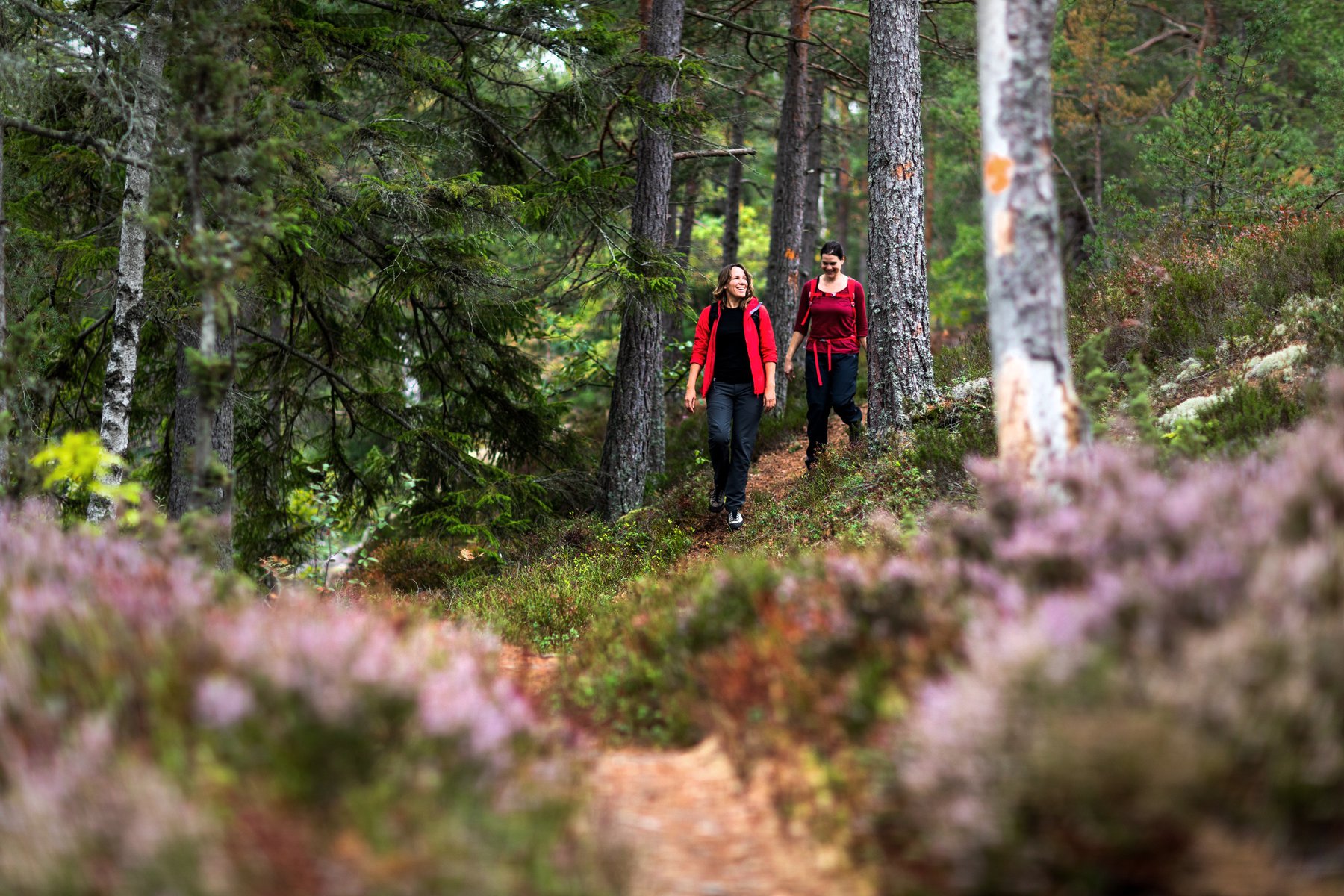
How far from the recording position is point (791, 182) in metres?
15.8

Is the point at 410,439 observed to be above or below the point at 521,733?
above

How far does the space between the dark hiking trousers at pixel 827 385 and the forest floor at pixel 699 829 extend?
6.47 m

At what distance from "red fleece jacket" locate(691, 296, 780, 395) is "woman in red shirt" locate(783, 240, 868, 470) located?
59 cm

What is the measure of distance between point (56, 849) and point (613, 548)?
762 centimetres

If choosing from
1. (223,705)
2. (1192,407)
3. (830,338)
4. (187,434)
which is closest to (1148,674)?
(223,705)

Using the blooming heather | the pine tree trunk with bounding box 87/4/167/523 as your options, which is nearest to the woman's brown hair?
the pine tree trunk with bounding box 87/4/167/523

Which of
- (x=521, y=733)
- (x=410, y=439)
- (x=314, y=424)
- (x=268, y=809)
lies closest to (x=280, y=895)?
(x=268, y=809)

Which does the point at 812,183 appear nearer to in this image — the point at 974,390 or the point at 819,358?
the point at 819,358

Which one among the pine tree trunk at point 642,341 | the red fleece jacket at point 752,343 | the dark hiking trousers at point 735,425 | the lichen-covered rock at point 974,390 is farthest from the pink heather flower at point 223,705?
the pine tree trunk at point 642,341

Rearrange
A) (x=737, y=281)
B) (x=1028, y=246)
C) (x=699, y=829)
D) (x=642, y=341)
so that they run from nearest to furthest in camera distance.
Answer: (x=699, y=829), (x=1028, y=246), (x=737, y=281), (x=642, y=341)

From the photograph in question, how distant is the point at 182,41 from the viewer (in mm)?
6047

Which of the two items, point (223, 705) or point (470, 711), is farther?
point (470, 711)

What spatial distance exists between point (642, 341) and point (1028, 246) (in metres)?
7.64

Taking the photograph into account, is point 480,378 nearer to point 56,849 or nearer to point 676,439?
point 676,439
